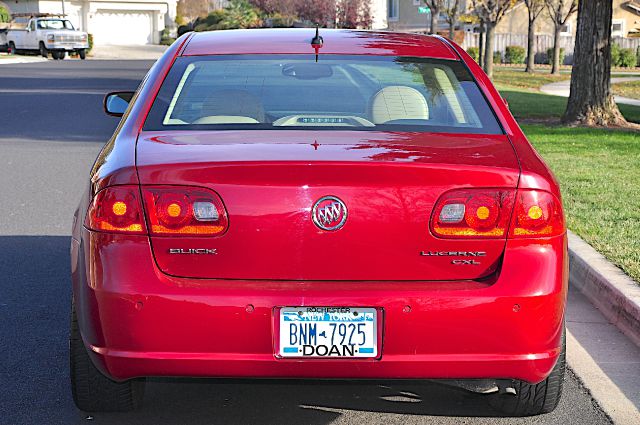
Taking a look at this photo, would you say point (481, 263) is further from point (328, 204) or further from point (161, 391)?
point (161, 391)

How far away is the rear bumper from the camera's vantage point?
389cm

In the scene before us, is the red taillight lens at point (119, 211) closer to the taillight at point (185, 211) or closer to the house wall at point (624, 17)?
the taillight at point (185, 211)

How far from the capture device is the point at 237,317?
3.87 m

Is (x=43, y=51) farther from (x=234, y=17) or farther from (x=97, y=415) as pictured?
(x=97, y=415)

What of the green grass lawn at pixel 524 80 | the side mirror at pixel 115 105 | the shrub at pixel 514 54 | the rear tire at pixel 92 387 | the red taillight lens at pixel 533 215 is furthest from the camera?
the shrub at pixel 514 54

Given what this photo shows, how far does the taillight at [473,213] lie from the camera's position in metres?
3.96

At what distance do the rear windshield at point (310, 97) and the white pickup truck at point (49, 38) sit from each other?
180 feet

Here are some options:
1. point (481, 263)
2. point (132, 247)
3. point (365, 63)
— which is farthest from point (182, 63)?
point (481, 263)

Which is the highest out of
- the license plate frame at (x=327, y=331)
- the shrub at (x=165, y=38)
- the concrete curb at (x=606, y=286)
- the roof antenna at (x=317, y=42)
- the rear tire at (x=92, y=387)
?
the roof antenna at (x=317, y=42)

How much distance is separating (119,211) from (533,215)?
146 cm

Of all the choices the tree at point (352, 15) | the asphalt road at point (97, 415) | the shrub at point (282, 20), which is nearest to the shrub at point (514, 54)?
the tree at point (352, 15)

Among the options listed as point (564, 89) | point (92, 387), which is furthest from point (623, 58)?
point (92, 387)

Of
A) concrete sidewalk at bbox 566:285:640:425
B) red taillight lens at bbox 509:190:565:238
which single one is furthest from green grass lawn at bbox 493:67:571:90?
red taillight lens at bbox 509:190:565:238

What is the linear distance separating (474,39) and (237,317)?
6767 centimetres
